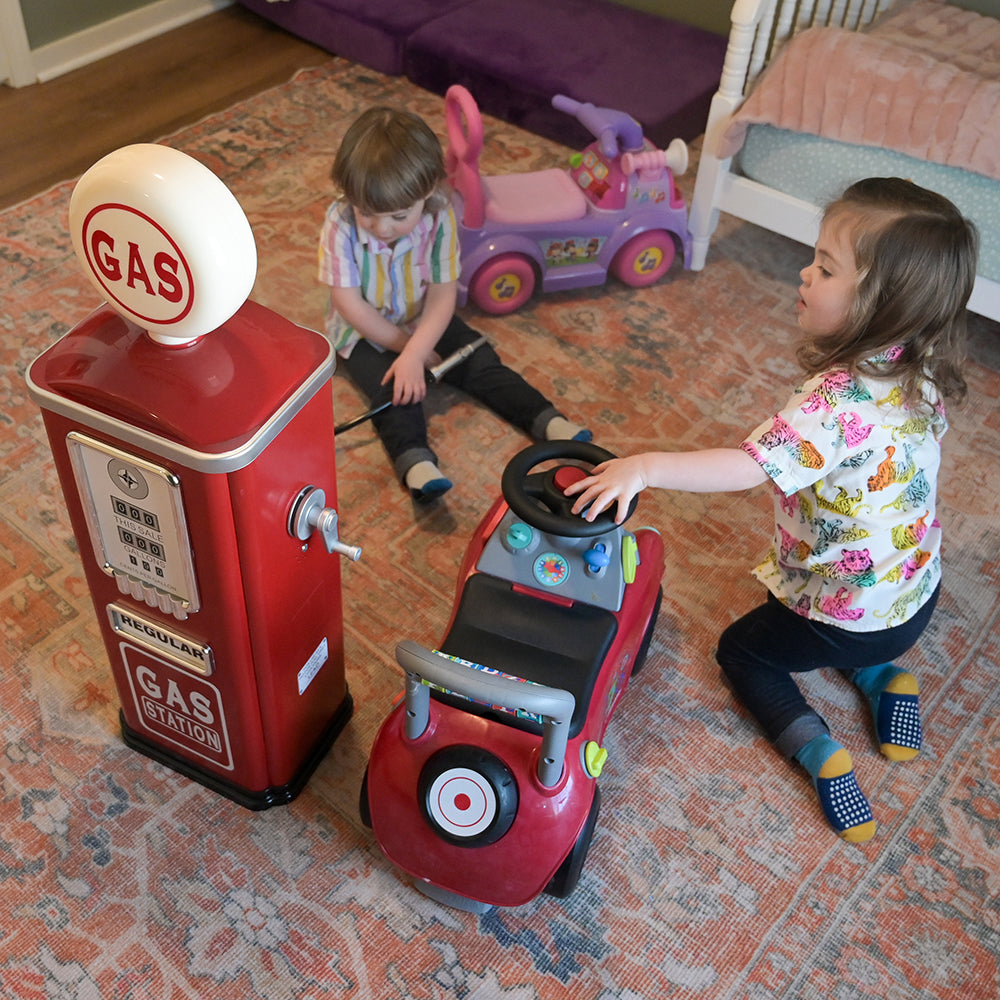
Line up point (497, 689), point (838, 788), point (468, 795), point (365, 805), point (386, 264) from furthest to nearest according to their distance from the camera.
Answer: point (386, 264)
point (838, 788)
point (365, 805)
point (468, 795)
point (497, 689)

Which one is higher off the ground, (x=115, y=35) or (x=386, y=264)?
(x=386, y=264)

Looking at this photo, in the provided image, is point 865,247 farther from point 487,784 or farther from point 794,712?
point 487,784

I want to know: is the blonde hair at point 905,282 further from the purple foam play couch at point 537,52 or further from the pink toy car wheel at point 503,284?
the purple foam play couch at point 537,52

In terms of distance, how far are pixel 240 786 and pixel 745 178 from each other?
142 centimetres

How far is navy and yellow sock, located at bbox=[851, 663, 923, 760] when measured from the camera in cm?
134

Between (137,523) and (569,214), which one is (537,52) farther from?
(137,523)

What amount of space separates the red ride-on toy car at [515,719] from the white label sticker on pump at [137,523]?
23 cm

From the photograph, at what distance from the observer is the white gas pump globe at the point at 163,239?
2.59 ft

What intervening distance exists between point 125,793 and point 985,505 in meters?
1.33

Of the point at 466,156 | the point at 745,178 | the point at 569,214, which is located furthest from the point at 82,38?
the point at 745,178


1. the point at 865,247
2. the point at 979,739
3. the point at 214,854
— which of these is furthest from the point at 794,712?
the point at 214,854

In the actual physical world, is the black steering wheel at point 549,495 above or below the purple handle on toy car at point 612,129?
above

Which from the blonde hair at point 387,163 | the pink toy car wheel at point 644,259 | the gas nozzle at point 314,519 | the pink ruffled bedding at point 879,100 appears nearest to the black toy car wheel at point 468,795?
the gas nozzle at point 314,519

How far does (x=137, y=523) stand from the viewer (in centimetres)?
97
